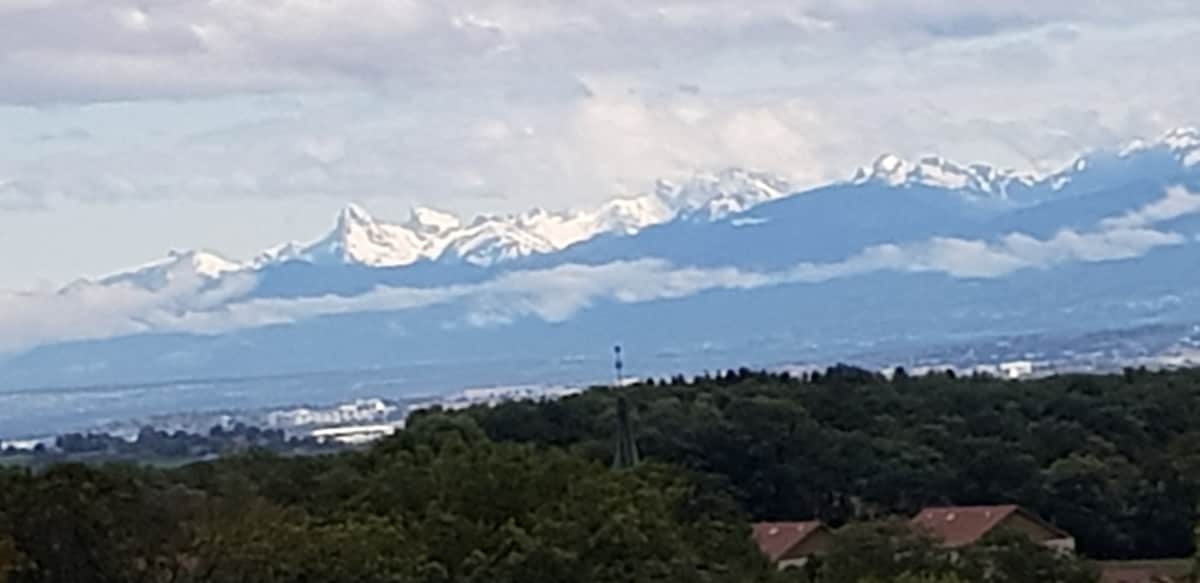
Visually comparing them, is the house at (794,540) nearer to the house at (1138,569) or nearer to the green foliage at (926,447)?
the green foliage at (926,447)

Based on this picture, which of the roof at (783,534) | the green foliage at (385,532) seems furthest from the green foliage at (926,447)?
the green foliage at (385,532)

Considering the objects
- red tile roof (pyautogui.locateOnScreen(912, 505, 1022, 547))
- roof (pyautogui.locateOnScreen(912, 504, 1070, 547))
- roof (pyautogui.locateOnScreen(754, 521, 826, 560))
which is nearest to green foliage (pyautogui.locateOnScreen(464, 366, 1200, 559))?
roof (pyautogui.locateOnScreen(912, 504, 1070, 547))

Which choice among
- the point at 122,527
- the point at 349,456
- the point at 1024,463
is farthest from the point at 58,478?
the point at 1024,463

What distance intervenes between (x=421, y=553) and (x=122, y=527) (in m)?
3.51

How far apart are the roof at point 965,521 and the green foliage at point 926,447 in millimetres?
1695

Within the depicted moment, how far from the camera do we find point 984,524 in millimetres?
66438

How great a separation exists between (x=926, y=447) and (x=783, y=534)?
48.9 ft

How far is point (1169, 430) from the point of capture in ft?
281

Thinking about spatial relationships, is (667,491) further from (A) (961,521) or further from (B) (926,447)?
(B) (926,447)

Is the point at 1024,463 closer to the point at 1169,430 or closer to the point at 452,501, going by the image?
A: the point at 1169,430

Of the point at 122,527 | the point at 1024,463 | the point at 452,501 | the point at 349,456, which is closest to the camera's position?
the point at 122,527

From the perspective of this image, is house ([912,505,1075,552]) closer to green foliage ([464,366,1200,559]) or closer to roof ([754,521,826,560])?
green foliage ([464,366,1200,559])

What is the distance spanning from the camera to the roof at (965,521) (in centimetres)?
6220

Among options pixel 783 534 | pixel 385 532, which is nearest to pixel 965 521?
pixel 783 534
